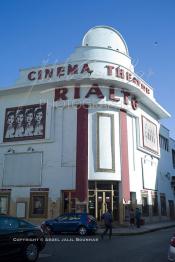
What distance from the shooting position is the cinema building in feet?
92.4

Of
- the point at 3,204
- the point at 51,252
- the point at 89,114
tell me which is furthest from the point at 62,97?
the point at 51,252

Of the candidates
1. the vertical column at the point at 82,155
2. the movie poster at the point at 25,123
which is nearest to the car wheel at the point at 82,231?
the vertical column at the point at 82,155

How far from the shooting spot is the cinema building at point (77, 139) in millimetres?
28156

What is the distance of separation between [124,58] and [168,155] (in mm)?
17362

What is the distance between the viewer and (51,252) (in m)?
13.0

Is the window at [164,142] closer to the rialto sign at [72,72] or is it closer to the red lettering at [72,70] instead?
the rialto sign at [72,72]

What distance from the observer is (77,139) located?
28.9 metres

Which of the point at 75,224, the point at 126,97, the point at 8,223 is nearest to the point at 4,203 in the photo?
the point at 75,224

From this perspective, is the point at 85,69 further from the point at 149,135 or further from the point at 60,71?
the point at 149,135

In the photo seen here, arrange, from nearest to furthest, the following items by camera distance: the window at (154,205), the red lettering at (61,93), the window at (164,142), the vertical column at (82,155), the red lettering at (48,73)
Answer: the vertical column at (82,155), the red lettering at (61,93), the red lettering at (48,73), the window at (154,205), the window at (164,142)

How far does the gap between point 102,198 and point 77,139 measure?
5.56m

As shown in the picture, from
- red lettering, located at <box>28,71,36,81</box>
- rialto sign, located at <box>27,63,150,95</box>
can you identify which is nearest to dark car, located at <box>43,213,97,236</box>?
rialto sign, located at <box>27,63,150,95</box>

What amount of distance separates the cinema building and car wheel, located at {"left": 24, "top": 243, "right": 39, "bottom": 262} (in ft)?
53.0

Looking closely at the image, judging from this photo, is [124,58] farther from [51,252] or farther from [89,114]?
[51,252]
